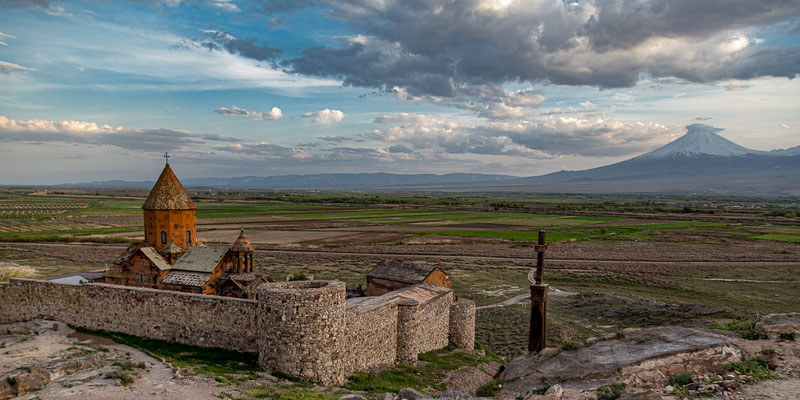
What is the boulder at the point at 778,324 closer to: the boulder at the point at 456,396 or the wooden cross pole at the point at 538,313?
the wooden cross pole at the point at 538,313

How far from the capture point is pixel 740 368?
862cm

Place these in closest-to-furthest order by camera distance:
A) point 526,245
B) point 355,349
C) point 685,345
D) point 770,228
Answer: point 685,345 → point 355,349 → point 526,245 → point 770,228

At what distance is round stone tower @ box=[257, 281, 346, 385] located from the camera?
41.3 ft

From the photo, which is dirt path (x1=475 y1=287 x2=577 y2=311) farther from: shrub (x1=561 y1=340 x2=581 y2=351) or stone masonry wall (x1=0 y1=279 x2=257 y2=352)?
stone masonry wall (x1=0 y1=279 x2=257 y2=352)

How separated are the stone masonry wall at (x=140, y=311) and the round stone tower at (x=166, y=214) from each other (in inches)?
281

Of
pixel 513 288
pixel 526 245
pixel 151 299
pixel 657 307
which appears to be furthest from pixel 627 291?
pixel 151 299

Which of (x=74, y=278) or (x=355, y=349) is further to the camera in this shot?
(x=74, y=278)

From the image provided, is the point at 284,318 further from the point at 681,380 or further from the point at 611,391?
the point at 681,380

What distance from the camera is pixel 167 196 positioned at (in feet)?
80.6

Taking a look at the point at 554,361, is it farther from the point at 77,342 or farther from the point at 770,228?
the point at 770,228

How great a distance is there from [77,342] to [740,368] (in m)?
19.6

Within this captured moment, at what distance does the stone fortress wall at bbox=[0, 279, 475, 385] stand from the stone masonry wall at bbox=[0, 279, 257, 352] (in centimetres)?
4

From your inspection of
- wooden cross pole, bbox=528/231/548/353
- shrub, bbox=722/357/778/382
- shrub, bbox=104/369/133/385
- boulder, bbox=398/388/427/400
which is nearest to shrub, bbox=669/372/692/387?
shrub, bbox=722/357/778/382

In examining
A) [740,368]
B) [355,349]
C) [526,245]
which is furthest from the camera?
[526,245]
